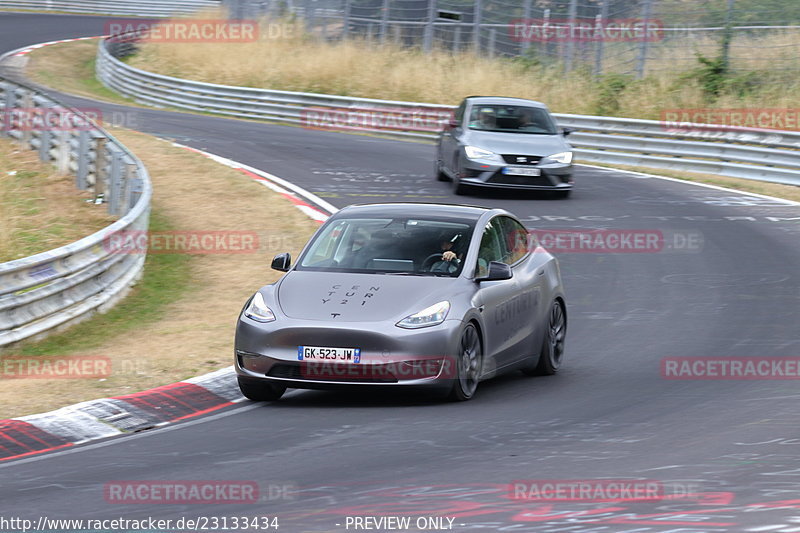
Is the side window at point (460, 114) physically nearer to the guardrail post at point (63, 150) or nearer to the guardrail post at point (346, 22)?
the guardrail post at point (63, 150)

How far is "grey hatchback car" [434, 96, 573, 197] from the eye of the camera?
21969mm

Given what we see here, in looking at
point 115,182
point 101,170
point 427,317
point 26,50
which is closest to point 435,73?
point 26,50

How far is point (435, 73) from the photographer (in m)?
39.5

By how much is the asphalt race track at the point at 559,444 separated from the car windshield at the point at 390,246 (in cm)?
103

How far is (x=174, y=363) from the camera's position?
11.4 m

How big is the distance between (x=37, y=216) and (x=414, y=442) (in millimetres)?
11652

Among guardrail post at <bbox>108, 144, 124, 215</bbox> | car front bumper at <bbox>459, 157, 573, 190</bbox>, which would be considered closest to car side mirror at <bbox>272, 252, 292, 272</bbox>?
guardrail post at <bbox>108, 144, 124, 215</bbox>

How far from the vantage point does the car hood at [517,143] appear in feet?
72.6

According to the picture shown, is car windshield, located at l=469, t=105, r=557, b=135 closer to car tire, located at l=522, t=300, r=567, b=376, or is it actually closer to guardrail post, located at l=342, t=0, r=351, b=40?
car tire, located at l=522, t=300, r=567, b=376

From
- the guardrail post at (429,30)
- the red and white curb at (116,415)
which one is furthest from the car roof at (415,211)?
the guardrail post at (429,30)

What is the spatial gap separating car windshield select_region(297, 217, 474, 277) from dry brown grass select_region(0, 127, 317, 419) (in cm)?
151

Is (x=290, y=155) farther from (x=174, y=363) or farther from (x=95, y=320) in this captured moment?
(x=174, y=363)

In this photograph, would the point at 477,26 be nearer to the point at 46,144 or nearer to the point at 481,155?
the point at 481,155

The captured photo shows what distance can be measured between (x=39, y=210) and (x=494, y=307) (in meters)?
10.5
